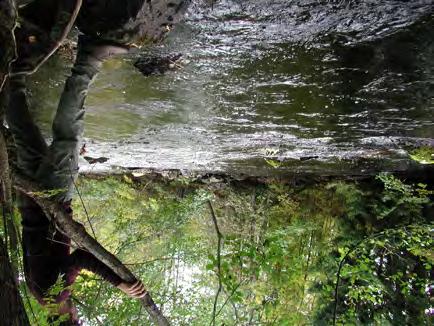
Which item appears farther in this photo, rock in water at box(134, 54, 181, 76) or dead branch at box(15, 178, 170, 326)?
rock in water at box(134, 54, 181, 76)

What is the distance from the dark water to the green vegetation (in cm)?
84

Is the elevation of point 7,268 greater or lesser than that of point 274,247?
greater

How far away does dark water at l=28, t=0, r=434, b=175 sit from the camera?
7.43 feet

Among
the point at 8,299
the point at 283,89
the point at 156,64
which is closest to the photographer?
the point at 8,299

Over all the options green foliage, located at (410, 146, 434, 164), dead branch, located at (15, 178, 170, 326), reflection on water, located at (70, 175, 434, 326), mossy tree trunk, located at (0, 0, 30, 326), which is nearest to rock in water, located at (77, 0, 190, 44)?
dead branch, located at (15, 178, 170, 326)

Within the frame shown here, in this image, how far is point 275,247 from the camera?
3.90 meters

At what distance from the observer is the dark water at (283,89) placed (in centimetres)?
226

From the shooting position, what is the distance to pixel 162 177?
24.0 ft

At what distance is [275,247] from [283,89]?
1.62 metres

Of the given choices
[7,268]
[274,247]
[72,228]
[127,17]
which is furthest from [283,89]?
[7,268]

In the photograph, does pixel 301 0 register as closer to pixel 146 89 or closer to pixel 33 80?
pixel 146 89

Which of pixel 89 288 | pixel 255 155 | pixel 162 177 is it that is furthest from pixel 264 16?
pixel 162 177

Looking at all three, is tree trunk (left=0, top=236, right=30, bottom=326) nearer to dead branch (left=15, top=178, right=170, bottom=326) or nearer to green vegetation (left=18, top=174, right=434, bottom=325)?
dead branch (left=15, top=178, right=170, bottom=326)

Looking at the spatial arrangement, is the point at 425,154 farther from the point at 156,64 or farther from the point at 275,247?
the point at 156,64
